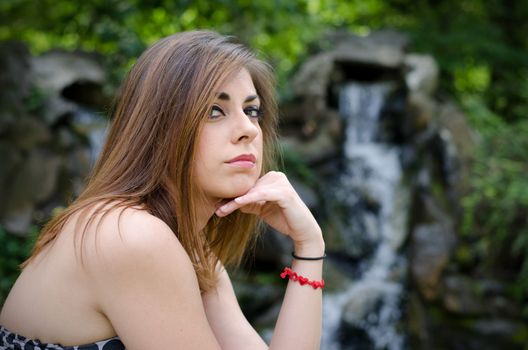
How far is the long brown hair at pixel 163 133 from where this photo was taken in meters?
1.54

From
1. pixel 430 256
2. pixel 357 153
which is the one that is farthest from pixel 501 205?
pixel 357 153

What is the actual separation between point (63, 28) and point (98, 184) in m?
6.17

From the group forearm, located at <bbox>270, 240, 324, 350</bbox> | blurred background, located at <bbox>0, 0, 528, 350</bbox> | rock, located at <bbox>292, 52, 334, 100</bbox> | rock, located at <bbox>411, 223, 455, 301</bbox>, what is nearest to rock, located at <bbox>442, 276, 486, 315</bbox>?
blurred background, located at <bbox>0, 0, 528, 350</bbox>

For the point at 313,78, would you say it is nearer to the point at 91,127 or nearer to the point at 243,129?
the point at 91,127

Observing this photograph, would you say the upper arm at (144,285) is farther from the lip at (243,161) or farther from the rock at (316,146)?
the rock at (316,146)

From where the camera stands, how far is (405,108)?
7617 mm

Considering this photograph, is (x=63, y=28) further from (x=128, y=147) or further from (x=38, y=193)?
(x=128, y=147)

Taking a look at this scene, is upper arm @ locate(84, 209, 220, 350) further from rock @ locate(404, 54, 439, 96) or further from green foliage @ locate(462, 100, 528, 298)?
rock @ locate(404, 54, 439, 96)

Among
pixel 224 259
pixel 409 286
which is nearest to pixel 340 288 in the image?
pixel 409 286

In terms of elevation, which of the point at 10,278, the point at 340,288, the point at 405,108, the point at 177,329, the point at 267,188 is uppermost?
the point at 267,188

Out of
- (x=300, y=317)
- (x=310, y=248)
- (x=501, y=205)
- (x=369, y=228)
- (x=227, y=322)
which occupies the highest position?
(x=310, y=248)

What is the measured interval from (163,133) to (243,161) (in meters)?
0.26

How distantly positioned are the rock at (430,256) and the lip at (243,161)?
180 inches

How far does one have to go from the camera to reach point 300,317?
171 centimetres
